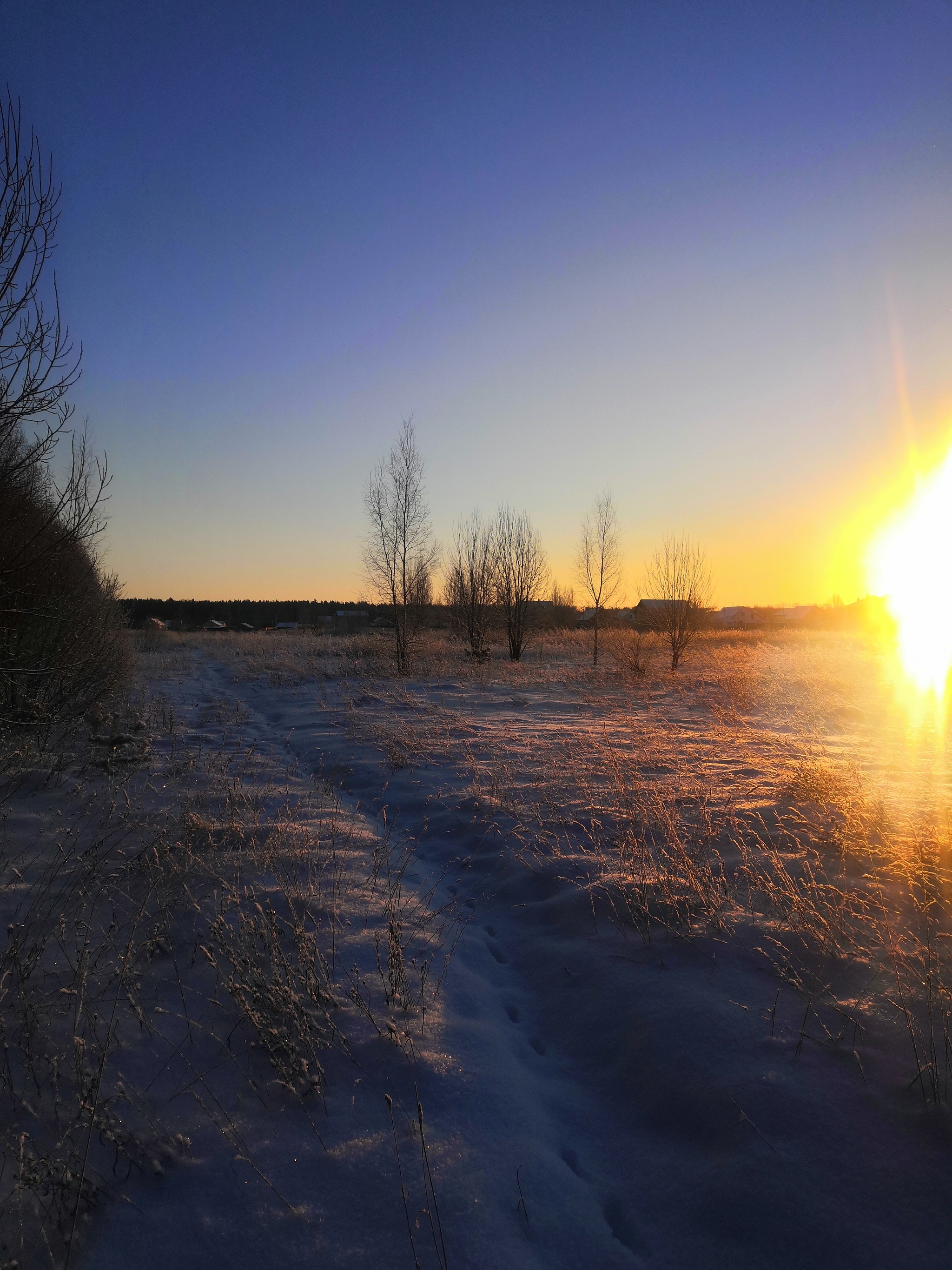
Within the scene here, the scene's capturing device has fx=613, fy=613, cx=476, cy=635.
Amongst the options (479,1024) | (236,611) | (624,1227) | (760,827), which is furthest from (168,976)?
(236,611)

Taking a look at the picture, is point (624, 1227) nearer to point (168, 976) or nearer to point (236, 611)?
point (168, 976)

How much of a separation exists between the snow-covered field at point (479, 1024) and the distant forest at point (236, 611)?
73.3 meters

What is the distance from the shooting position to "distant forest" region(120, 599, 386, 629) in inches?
3332

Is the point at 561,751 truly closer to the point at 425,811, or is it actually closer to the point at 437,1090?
the point at 425,811

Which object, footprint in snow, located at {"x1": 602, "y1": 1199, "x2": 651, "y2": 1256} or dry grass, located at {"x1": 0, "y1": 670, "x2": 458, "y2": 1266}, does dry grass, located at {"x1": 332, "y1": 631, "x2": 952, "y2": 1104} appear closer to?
footprint in snow, located at {"x1": 602, "y1": 1199, "x2": 651, "y2": 1256}

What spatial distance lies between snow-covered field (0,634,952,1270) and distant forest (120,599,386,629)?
241ft

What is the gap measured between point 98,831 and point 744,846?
4.87m

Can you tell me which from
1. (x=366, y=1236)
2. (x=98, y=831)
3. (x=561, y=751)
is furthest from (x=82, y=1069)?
(x=561, y=751)

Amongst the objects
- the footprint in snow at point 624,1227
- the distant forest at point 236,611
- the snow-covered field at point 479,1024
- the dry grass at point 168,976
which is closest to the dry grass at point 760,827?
the snow-covered field at point 479,1024

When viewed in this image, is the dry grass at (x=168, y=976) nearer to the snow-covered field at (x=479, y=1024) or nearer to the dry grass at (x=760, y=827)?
the snow-covered field at (x=479, y=1024)

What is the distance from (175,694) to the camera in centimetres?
1416

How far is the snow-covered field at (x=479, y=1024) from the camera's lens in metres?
1.94

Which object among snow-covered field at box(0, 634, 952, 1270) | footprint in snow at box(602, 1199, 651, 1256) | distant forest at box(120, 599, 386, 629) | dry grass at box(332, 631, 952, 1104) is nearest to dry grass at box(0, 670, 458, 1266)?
snow-covered field at box(0, 634, 952, 1270)

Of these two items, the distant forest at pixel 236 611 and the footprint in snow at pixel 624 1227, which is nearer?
the footprint in snow at pixel 624 1227
